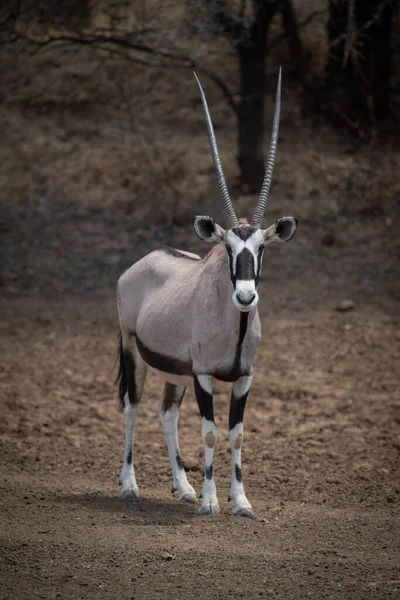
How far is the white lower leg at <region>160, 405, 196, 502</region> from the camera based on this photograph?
686cm

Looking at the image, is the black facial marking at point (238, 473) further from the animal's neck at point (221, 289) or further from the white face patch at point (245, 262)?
the white face patch at point (245, 262)

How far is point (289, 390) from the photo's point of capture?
9.55 metres

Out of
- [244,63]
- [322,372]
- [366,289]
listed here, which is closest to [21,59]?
[244,63]

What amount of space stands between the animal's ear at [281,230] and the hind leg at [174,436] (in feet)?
5.20

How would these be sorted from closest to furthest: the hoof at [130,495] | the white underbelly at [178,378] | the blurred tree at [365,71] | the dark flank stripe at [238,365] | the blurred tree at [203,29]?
the dark flank stripe at [238,365] < the white underbelly at [178,378] < the hoof at [130,495] < the blurred tree at [203,29] < the blurred tree at [365,71]

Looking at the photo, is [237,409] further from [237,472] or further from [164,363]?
[164,363]

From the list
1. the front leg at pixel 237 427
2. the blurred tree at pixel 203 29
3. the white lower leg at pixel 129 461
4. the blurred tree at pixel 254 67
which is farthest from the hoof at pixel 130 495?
the blurred tree at pixel 254 67

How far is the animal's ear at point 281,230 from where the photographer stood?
20.6ft

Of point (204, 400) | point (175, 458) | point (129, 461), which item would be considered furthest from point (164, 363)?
point (129, 461)

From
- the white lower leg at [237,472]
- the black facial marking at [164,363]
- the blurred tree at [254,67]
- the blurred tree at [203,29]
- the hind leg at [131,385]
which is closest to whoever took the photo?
the white lower leg at [237,472]

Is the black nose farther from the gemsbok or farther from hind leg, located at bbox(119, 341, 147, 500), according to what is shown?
hind leg, located at bbox(119, 341, 147, 500)

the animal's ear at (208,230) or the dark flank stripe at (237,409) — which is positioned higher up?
the animal's ear at (208,230)

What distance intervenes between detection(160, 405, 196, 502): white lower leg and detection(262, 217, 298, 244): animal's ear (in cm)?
167

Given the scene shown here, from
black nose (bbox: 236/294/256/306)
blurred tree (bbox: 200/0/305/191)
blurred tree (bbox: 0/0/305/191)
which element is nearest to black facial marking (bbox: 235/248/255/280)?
black nose (bbox: 236/294/256/306)
